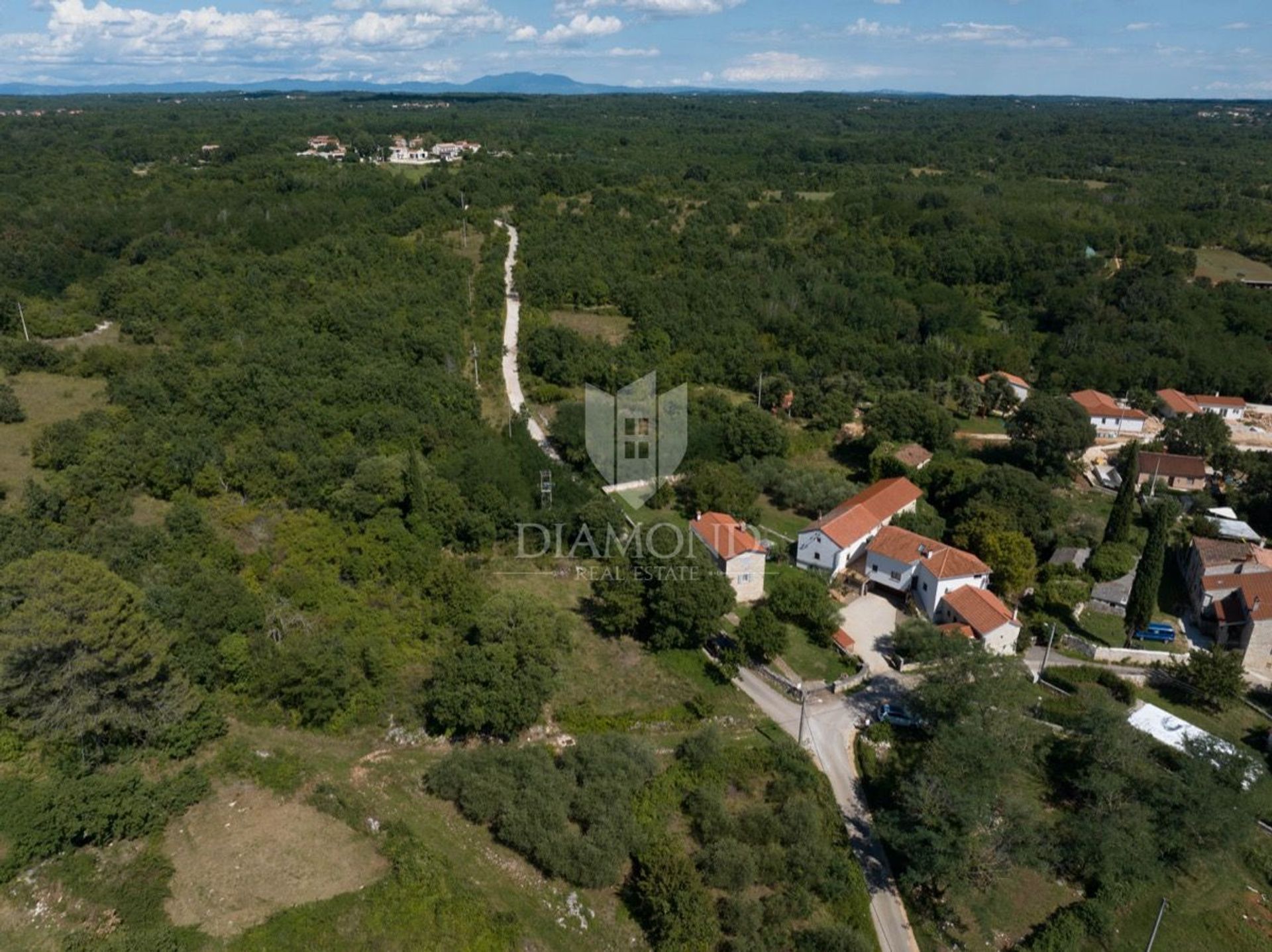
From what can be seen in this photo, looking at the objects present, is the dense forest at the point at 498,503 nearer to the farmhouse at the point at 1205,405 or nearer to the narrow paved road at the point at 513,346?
the narrow paved road at the point at 513,346

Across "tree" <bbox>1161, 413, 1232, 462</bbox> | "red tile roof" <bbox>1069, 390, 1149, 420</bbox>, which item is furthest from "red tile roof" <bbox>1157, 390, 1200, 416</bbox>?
"tree" <bbox>1161, 413, 1232, 462</bbox>

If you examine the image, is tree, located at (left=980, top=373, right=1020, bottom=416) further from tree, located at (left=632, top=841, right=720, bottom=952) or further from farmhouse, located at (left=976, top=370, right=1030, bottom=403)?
tree, located at (left=632, top=841, right=720, bottom=952)

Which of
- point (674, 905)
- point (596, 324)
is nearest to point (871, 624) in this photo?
point (674, 905)

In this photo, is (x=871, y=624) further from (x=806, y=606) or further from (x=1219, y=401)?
(x=1219, y=401)

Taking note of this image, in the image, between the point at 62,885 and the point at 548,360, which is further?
the point at 548,360

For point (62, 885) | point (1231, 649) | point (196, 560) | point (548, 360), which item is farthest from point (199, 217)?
point (1231, 649)

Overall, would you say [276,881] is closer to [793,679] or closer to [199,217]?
[793,679]
